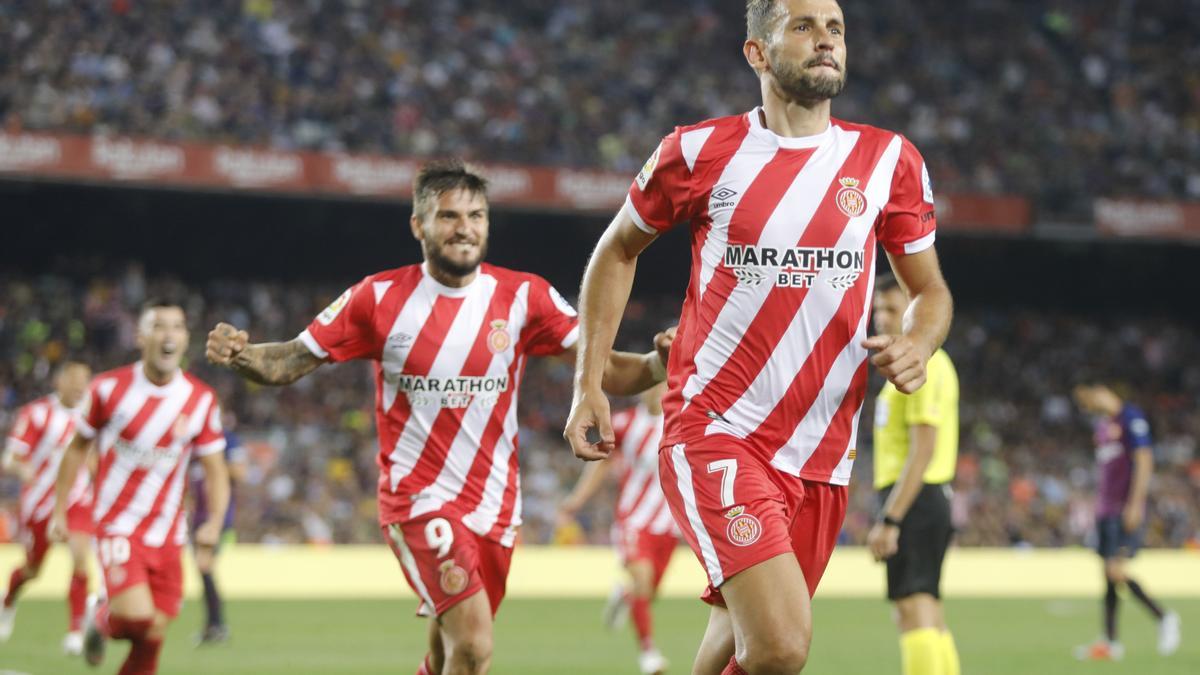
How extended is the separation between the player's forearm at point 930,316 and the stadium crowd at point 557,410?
17121mm

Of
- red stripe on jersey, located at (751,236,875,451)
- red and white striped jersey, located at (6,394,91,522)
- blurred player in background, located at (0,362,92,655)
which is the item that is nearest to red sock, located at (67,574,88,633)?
blurred player in background, located at (0,362,92,655)

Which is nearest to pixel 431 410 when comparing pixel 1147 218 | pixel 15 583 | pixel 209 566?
pixel 209 566

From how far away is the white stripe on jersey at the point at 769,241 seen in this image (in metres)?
4.56

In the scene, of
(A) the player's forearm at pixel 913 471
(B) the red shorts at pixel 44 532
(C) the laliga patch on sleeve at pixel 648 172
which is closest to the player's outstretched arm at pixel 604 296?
(C) the laliga patch on sleeve at pixel 648 172

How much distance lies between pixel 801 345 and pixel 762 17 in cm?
101

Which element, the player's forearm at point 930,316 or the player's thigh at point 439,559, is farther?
the player's thigh at point 439,559

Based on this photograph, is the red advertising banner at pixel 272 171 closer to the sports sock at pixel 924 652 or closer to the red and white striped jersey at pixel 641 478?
the red and white striped jersey at pixel 641 478

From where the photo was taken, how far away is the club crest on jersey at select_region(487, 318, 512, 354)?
6.47 m

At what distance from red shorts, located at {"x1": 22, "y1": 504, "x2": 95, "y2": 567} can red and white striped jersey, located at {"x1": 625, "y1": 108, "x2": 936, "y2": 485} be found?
838 centimetres

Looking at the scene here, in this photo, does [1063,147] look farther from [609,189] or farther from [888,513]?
[888,513]

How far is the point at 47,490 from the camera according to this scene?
12.6 m

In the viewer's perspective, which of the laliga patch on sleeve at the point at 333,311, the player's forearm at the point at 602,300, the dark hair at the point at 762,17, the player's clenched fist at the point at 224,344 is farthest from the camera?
the laliga patch on sleeve at the point at 333,311

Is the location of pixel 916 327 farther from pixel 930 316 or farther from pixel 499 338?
pixel 499 338

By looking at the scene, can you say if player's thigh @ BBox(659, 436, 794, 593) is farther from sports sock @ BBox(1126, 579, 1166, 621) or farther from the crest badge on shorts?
sports sock @ BBox(1126, 579, 1166, 621)
